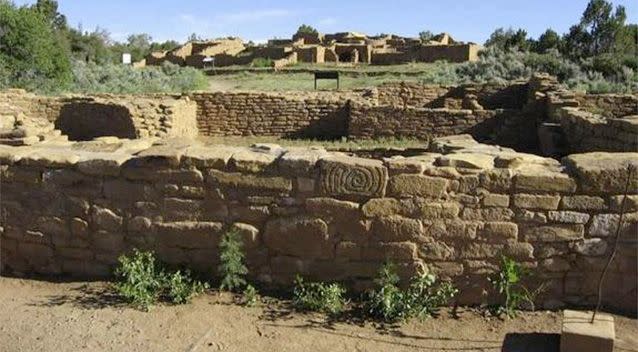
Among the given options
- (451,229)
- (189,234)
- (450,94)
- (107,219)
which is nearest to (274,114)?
(450,94)

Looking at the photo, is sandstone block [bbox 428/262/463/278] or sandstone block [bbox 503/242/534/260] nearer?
sandstone block [bbox 503/242/534/260]

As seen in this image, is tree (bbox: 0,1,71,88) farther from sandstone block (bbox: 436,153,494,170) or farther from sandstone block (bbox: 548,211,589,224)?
sandstone block (bbox: 548,211,589,224)

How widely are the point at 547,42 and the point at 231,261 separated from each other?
42.1 meters

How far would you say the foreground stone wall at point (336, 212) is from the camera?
474cm

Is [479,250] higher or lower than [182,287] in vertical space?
higher

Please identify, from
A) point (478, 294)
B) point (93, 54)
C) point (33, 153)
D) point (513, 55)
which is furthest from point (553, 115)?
point (93, 54)

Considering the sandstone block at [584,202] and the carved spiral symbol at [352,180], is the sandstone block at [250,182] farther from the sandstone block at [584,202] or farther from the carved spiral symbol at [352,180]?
the sandstone block at [584,202]

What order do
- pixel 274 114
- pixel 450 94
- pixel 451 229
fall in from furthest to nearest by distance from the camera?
pixel 450 94 → pixel 274 114 → pixel 451 229

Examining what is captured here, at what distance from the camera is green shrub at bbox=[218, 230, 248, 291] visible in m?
5.09

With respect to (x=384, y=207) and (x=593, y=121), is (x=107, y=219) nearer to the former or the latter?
(x=384, y=207)

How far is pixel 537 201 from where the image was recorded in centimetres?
471

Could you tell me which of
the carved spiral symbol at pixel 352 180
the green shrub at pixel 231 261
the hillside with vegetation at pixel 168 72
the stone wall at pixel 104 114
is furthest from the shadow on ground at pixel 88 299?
the hillside with vegetation at pixel 168 72

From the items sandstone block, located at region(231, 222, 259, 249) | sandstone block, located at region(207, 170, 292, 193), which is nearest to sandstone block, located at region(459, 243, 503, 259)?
sandstone block, located at region(207, 170, 292, 193)

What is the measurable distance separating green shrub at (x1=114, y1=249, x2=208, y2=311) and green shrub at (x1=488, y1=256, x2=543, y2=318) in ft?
7.19
